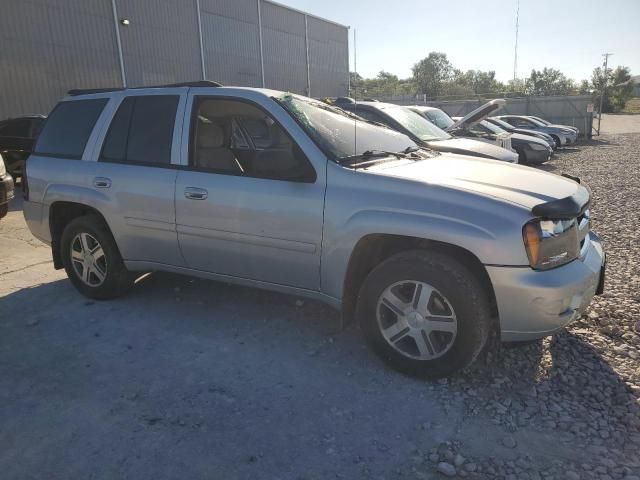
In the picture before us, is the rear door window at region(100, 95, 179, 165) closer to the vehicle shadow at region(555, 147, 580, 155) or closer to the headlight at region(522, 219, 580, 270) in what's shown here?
the headlight at region(522, 219, 580, 270)

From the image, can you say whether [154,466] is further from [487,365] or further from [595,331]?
[595,331]

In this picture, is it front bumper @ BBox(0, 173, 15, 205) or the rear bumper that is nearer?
the rear bumper

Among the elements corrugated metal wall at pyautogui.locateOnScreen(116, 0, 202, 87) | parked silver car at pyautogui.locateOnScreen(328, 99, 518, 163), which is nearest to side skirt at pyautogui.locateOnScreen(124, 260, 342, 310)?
parked silver car at pyautogui.locateOnScreen(328, 99, 518, 163)

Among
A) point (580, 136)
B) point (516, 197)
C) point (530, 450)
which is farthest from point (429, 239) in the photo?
point (580, 136)

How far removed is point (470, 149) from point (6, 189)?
625 centimetres

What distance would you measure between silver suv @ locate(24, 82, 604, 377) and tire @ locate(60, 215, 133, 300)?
1 cm

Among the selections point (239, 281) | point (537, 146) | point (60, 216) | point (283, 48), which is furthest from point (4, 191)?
point (283, 48)

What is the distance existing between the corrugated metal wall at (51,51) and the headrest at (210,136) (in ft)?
43.6

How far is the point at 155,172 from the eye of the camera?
4016mm

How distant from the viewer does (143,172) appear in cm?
407

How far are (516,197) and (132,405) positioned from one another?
2.61m

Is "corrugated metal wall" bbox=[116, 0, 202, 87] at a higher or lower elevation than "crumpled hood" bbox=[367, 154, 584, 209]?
higher

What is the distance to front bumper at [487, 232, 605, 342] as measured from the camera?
2811 mm

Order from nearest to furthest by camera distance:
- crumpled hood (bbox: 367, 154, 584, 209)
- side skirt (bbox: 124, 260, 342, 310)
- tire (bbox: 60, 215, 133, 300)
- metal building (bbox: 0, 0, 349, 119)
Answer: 1. crumpled hood (bbox: 367, 154, 584, 209)
2. side skirt (bbox: 124, 260, 342, 310)
3. tire (bbox: 60, 215, 133, 300)
4. metal building (bbox: 0, 0, 349, 119)
